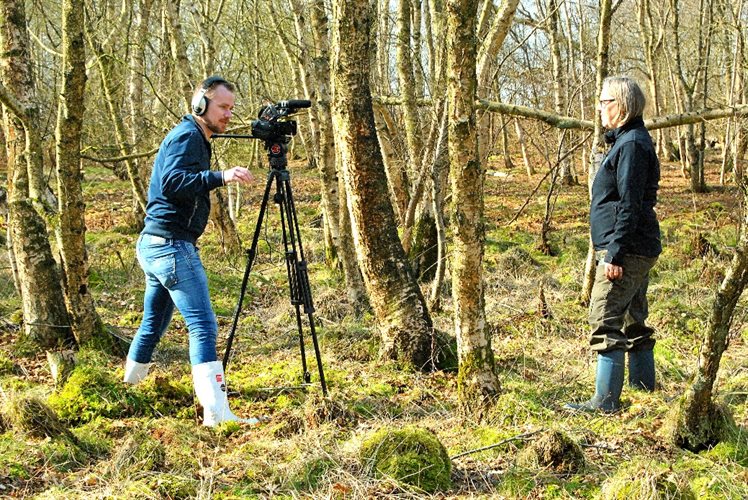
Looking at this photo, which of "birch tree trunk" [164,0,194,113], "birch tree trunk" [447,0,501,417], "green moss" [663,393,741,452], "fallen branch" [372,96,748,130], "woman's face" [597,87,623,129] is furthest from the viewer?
"birch tree trunk" [164,0,194,113]

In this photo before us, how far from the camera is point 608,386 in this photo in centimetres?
419

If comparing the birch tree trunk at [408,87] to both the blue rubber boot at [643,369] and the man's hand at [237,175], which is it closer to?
the blue rubber boot at [643,369]

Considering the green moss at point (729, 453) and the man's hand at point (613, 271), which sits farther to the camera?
the man's hand at point (613, 271)

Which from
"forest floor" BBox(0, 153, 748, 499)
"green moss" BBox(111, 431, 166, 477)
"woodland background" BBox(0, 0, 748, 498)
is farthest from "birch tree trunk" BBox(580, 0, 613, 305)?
"green moss" BBox(111, 431, 166, 477)

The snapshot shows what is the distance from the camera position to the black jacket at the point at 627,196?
13.1 ft

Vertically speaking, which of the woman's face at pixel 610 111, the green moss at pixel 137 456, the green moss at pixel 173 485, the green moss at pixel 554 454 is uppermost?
the woman's face at pixel 610 111

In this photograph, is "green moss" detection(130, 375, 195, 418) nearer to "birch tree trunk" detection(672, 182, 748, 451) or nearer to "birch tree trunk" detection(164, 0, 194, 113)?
"birch tree trunk" detection(672, 182, 748, 451)

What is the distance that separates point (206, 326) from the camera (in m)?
4.04

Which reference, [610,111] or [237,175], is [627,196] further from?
[237,175]

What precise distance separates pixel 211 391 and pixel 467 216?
1872 mm

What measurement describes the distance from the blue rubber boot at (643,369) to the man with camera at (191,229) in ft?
8.55

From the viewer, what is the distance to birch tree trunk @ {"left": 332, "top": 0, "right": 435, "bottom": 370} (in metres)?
4.79

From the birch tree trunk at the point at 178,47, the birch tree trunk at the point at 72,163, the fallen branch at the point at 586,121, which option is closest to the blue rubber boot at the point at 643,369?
the fallen branch at the point at 586,121

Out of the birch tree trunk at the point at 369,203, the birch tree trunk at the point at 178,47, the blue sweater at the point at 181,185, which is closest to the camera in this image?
the blue sweater at the point at 181,185
